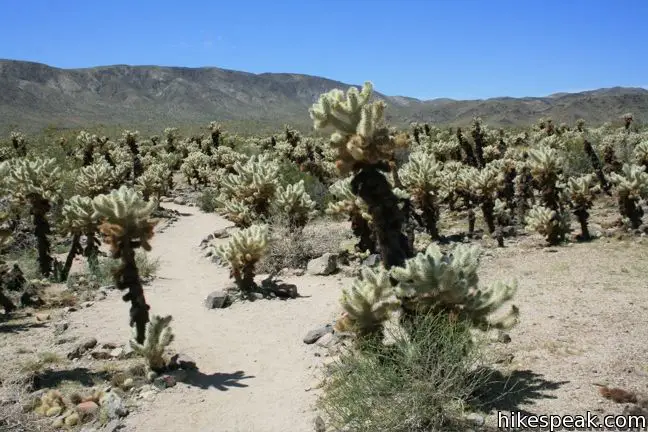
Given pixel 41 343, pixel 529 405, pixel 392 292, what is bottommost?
pixel 41 343

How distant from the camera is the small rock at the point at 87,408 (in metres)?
5.70

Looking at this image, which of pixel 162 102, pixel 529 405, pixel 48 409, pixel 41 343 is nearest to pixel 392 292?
pixel 529 405

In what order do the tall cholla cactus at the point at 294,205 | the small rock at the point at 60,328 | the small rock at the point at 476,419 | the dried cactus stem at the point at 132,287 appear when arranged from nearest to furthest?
1. the small rock at the point at 476,419
2. the dried cactus stem at the point at 132,287
3. the small rock at the point at 60,328
4. the tall cholla cactus at the point at 294,205

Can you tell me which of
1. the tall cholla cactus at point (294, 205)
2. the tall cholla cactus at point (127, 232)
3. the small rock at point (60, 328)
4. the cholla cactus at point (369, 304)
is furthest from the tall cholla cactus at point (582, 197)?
the small rock at point (60, 328)

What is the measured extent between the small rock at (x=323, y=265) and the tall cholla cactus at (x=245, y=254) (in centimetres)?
171

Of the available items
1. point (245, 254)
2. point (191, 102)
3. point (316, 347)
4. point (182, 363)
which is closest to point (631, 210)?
point (316, 347)

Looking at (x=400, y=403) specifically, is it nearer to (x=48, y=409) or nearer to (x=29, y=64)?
(x=48, y=409)

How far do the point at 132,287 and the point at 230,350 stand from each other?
1.70 meters

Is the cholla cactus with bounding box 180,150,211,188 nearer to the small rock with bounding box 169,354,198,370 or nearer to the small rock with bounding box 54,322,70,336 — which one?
the small rock with bounding box 54,322,70,336

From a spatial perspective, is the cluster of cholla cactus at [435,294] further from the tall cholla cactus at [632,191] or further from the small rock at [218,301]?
the tall cholla cactus at [632,191]

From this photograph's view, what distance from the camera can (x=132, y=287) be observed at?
6.98 metres

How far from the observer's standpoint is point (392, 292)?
18.1 feet

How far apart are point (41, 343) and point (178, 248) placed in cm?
764

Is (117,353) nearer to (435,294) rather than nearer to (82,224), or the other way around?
(82,224)
